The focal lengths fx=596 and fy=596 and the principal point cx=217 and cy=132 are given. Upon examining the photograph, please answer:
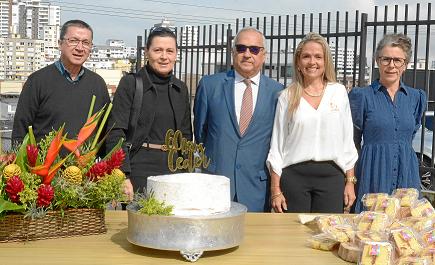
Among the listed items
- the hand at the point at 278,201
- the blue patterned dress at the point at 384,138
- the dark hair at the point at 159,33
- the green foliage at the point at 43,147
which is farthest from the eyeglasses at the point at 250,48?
the green foliage at the point at 43,147

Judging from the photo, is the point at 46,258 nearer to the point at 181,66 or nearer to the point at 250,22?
the point at 250,22

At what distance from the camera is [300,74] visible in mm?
3359

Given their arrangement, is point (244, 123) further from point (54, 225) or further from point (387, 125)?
point (54, 225)

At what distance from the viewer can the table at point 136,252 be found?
2.00 m

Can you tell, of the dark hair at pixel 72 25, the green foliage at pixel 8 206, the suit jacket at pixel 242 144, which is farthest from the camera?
the dark hair at pixel 72 25

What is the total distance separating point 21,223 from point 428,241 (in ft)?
4.84

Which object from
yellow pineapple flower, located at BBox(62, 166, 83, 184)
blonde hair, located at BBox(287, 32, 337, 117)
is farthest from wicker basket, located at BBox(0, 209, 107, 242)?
blonde hair, located at BBox(287, 32, 337, 117)

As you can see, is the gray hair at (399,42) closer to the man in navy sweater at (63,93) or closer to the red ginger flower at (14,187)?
the man in navy sweater at (63,93)

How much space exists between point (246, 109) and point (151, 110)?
0.53 m

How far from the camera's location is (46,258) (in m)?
2.01

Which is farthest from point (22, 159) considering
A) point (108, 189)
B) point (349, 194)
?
point (349, 194)

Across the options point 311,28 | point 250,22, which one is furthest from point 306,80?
point 250,22

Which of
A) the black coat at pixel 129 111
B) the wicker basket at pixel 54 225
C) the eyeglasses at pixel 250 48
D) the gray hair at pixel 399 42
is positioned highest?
the gray hair at pixel 399 42

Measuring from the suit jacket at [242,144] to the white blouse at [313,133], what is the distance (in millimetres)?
83
